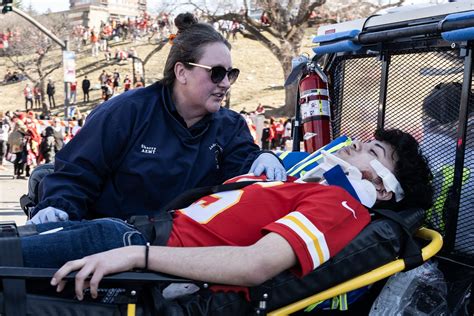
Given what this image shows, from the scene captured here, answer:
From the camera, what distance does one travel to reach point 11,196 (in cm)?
1282

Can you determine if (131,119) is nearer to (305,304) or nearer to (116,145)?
(116,145)

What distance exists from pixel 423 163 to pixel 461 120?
0.27m

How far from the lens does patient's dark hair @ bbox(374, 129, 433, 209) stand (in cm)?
289

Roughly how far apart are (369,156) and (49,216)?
4.98 feet

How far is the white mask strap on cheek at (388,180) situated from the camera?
2879 millimetres

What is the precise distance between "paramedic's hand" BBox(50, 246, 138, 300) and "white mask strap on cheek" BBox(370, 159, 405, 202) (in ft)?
3.98

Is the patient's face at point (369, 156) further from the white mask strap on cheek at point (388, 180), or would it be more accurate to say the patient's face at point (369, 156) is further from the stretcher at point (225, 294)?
the stretcher at point (225, 294)

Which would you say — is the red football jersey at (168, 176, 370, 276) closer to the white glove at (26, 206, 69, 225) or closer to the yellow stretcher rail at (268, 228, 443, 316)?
the yellow stretcher rail at (268, 228, 443, 316)

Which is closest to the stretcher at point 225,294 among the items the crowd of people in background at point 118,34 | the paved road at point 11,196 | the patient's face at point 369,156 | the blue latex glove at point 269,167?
the patient's face at point 369,156

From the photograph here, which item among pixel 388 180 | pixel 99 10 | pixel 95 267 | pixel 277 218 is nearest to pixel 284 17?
pixel 388 180

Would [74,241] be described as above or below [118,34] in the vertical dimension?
below

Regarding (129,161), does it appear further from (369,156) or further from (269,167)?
(369,156)

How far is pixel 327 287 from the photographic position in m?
2.48

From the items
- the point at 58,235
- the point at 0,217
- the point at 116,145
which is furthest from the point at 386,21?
the point at 0,217
